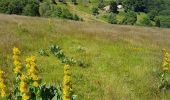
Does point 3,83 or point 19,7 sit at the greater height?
point 3,83

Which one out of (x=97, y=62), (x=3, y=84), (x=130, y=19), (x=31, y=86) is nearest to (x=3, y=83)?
(x=3, y=84)

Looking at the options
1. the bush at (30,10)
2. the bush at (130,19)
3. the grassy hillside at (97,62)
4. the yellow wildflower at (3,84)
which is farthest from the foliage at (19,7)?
the yellow wildflower at (3,84)

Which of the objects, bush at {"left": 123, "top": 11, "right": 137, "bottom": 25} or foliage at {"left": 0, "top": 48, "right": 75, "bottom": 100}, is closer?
foliage at {"left": 0, "top": 48, "right": 75, "bottom": 100}

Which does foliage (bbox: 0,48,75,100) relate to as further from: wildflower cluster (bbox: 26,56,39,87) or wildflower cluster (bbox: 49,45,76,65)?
wildflower cluster (bbox: 49,45,76,65)

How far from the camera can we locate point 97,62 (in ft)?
58.9

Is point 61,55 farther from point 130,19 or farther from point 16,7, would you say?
point 130,19

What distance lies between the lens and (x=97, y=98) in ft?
40.3

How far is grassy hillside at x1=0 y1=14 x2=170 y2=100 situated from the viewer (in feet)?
44.2

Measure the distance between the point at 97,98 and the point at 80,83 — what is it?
189 centimetres

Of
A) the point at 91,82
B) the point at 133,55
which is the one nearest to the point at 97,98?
the point at 91,82

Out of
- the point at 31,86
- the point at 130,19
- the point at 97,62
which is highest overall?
the point at 31,86

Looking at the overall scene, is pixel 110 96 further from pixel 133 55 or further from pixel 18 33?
pixel 18 33

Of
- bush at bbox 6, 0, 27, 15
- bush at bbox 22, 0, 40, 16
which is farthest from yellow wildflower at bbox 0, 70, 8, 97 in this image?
bush at bbox 6, 0, 27, 15

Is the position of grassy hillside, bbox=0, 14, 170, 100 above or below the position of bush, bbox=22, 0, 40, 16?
above
